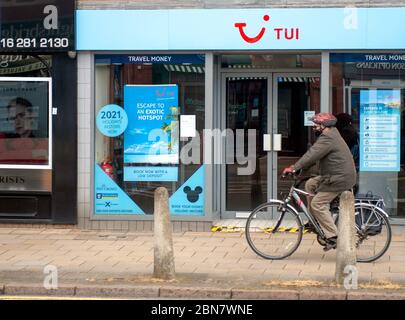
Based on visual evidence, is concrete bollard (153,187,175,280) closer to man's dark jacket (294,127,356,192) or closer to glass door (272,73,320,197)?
man's dark jacket (294,127,356,192)

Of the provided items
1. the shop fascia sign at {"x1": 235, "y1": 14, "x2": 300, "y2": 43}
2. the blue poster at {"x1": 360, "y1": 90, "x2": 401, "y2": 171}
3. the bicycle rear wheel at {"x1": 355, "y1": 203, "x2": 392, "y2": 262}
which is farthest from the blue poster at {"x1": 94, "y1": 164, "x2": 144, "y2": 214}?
the bicycle rear wheel at {"x1": 355, "y1": 203, "x2": 392, "y2": 262}

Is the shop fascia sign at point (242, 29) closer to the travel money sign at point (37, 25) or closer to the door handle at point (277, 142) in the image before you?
the travel money sign at point (37, 25)

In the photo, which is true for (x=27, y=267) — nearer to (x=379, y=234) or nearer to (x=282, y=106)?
(x=379, y=234)

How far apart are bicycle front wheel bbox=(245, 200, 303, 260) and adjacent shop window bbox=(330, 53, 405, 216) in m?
2.52

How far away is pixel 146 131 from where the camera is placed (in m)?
Answer: 11.5

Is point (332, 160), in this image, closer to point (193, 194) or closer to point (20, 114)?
point (193, 194)

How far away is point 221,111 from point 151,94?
4.13 feet

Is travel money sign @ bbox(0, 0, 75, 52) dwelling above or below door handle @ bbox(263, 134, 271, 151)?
above

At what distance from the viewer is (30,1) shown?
11.3 m

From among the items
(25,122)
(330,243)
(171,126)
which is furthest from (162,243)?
(25,122)

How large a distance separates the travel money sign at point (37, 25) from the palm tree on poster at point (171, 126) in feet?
6.29

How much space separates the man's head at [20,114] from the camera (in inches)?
460

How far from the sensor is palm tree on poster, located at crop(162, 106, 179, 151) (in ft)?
37.4

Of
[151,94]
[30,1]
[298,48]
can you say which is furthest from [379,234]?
[30,1]
